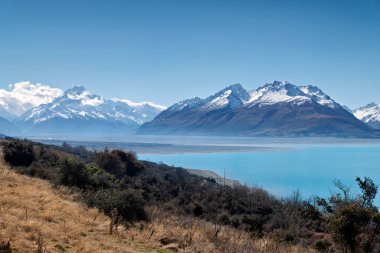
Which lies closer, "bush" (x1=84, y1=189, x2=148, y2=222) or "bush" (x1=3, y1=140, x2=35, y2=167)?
"bush" (x1=84, y1=189, x2=148, y2=222)

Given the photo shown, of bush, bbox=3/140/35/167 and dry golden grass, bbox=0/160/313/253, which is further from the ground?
bush, bbox=3/140/35/167

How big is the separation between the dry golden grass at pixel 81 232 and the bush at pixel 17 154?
15824mm

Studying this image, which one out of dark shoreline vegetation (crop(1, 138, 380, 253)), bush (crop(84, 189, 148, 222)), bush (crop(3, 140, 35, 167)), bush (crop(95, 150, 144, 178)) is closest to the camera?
dark shoreline vegetation (crop(1, 138, 380, 253))

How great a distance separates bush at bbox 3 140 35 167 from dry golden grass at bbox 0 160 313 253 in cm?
1582

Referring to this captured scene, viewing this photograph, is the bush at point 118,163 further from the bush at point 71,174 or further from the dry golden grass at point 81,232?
the dry golden grass at point 81,232

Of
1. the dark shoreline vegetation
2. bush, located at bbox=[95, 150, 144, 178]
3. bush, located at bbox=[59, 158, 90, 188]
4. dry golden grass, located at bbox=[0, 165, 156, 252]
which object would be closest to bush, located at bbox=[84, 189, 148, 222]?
the dark shoreline vegetation

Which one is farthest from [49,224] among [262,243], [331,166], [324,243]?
[331,166]

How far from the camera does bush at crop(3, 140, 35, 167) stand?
2959cm

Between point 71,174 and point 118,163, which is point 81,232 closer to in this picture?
point 71,174

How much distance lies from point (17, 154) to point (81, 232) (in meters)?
22.9

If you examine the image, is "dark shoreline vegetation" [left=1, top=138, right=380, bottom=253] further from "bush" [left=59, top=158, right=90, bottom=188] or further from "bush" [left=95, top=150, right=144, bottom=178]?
"bush" [left=95, top=150, right=144, bottom=178]

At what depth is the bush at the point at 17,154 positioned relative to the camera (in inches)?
1165

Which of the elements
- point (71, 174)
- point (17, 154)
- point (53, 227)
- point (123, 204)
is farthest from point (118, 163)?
point (53, 227)

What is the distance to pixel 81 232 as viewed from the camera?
33.7 feet
